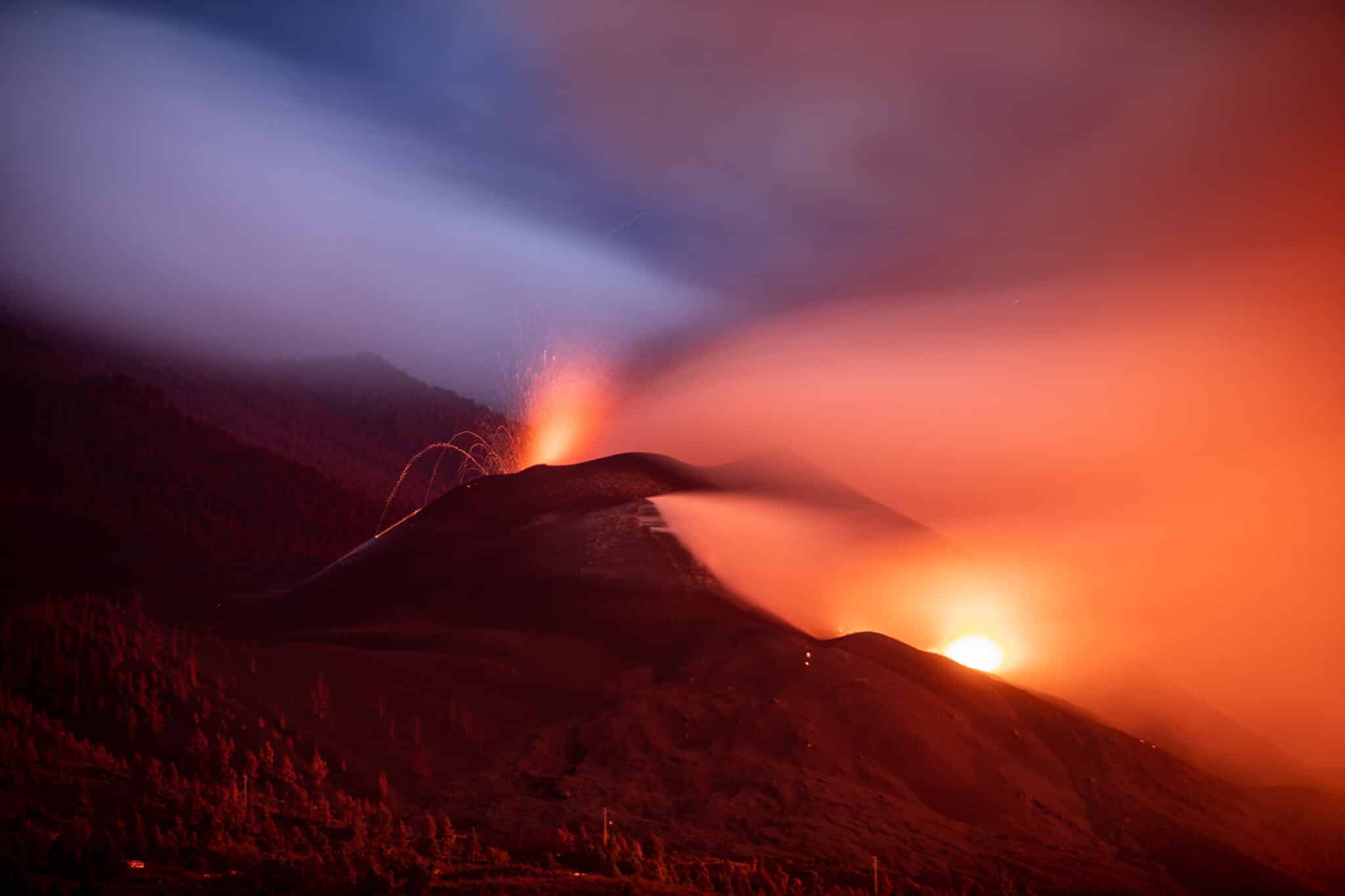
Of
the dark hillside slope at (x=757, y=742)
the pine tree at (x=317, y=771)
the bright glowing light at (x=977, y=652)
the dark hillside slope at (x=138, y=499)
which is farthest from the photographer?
the dark hillside slope at (x=138, y=499)

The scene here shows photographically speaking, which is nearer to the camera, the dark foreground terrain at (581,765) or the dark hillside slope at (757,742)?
the dark foreground terrain at (581,765)

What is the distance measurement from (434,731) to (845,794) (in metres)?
12.9

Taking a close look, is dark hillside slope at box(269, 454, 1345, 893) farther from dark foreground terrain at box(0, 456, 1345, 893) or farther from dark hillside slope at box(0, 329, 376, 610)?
dark hillside slope at box(0, 329, 376, 610)

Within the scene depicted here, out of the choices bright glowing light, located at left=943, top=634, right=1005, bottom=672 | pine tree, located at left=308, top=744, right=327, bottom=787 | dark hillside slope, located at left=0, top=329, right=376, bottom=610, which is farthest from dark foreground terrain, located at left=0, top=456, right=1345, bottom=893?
dark hillside slope, located at left=0, top=329, right=376, bottom=610

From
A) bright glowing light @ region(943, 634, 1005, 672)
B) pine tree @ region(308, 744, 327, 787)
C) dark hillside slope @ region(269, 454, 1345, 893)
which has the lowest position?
pine tree @ region(308, 744, 327, 787)

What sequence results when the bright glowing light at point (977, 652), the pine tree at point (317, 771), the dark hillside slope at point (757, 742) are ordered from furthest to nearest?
the bright glowing light at point (977, 652), the pine tree at point (317, 771), the dark hillside slope at point (757, 742)

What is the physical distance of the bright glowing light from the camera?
5162 cm

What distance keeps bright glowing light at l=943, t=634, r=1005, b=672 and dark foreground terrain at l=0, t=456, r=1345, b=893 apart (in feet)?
23.5

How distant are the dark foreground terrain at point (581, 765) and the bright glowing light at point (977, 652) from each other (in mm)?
7177

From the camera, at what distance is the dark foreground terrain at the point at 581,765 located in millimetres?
25109

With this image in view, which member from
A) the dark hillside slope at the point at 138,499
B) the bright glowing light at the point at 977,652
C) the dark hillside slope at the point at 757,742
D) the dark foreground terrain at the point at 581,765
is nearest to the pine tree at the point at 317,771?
the dark foreground terrain at the point at 581,765

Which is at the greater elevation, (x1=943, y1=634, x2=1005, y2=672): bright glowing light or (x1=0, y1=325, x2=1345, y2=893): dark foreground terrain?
(x1=943, y1=634, x2=1005, y2=672): bright glowing light

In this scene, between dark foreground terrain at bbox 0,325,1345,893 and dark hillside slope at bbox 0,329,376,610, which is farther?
dark hillside slope at bbox 0,329,376,610

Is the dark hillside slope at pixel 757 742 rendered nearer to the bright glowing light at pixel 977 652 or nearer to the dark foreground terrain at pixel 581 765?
the dark foreground terrain at pixel 581 765
